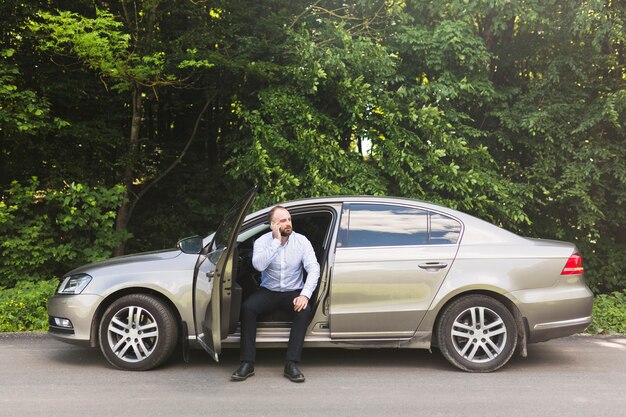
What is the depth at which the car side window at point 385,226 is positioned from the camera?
600 cm

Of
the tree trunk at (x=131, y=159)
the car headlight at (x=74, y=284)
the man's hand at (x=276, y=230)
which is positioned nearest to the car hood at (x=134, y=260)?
the car headlight at (x=74, y=284)

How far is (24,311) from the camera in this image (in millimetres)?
7977

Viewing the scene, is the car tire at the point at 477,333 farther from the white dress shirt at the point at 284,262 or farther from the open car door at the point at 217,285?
the open car door at the point at 217,285

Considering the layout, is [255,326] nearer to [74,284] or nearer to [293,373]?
[293,373]

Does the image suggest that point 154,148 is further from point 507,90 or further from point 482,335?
point 482,335

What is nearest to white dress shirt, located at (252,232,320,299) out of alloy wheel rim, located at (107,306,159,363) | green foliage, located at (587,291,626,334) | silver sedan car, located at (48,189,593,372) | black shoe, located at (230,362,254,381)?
silver sedan car, located at (48,189,593,372)

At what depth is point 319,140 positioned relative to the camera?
9.40m

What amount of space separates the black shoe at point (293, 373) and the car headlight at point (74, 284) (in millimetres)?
1995

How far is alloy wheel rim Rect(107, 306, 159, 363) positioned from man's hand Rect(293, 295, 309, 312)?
1.29 meters

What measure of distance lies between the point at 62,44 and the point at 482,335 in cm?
731

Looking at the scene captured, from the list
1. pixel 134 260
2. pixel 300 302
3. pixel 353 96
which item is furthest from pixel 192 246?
pixel 353 96

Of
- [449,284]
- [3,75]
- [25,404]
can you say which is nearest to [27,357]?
[25,404]

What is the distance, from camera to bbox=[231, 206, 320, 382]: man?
18.6 feet

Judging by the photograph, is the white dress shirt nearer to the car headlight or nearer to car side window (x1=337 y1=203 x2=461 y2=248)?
car side window (x1=337 y1=203 x2=461 y2=248)
